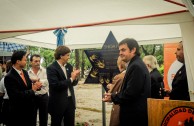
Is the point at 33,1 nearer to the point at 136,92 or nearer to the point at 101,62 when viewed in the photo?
the point at 101,62

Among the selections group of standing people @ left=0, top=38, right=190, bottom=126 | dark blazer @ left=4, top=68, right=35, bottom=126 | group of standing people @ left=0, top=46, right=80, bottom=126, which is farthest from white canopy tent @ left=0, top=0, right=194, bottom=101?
dark blazer @ left=4, top=68, right=35, bottom=126

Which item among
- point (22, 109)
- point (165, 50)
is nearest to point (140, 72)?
point (22, 109)

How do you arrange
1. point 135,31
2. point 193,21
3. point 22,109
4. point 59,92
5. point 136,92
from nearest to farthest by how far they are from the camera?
point 136,92
point 193,21
point 22,109
point 59,92
point 135,31

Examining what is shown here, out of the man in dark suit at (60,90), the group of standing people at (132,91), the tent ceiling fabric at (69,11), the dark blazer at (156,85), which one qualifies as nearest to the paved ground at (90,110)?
the dark blazer at (156,85)

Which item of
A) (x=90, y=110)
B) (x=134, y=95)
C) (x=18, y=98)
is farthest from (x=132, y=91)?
(x=90, y=110)

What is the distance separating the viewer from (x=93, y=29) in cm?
705

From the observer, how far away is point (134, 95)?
299 centimetres

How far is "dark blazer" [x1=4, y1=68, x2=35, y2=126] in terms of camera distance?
389 centimetres

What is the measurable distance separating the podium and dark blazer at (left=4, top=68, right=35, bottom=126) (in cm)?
210

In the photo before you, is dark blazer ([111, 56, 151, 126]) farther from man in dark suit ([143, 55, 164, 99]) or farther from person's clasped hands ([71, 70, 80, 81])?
man in dark suit ([143, 55, 164, 99])

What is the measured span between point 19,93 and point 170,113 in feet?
7.76

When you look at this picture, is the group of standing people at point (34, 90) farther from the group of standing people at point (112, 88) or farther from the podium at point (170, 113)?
the podium at point (170, 113)

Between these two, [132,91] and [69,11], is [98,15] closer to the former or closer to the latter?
[69,11]

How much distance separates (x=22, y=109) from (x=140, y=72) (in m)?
2.13
